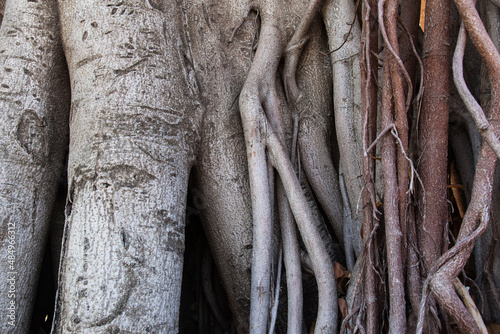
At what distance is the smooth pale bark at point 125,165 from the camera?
1401 mm

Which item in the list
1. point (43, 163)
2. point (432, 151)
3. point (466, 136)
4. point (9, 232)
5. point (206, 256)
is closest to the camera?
point (432, 151)

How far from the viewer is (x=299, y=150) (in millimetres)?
1987

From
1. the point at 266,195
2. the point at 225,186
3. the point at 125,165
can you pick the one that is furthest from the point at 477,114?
the point at 125,165

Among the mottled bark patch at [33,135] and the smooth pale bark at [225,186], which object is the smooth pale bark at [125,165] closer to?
the smooth pale bark at [225,186]

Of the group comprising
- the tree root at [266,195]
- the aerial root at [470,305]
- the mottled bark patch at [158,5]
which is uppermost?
the mottled bark patch at [158,5]

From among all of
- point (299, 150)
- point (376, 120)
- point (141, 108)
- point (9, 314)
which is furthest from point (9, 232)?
point (376, 120)

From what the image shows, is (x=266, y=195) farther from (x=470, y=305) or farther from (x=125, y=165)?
(x=470, y=305)

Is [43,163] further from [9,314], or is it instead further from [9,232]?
[9,314]

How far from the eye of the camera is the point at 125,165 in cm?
155

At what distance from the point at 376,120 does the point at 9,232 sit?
1.48 m

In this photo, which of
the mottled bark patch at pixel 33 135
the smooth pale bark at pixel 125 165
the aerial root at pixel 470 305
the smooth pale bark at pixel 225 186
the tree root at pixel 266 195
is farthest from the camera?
Answer: the smooth pale bark at pixel 225 186

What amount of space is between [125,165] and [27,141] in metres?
0.51

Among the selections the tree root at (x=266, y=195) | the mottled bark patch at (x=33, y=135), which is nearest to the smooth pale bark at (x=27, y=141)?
the mottled bark patch at (x=33, y=135)

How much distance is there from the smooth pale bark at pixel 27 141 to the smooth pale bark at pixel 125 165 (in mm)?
136
